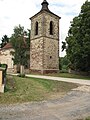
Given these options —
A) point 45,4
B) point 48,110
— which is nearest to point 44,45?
point 45,4

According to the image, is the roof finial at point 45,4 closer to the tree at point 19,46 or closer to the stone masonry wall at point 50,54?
the stone masonry wall at point 50,54

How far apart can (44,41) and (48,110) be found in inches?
1146

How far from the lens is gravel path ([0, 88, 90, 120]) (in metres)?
8.15

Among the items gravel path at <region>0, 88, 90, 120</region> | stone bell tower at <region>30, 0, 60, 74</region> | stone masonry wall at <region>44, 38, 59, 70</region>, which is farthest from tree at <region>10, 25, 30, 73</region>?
gravel path at <region>0, 88, 90, 120</region>

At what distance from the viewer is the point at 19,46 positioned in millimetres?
44344

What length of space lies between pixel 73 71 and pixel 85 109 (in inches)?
1161

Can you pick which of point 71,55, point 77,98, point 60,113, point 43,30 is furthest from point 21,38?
point 60,113

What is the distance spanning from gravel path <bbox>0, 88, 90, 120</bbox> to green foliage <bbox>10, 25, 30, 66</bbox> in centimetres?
3323

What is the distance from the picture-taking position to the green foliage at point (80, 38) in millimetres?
26656

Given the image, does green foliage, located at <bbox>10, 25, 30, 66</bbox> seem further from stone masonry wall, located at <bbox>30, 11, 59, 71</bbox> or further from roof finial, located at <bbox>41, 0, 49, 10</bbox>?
roof finial, located at <bbox>41, 0, 49, 10</bbox>

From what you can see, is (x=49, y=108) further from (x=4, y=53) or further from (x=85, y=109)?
(x=4, y=53)

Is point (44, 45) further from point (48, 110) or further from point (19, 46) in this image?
point (48, 110)

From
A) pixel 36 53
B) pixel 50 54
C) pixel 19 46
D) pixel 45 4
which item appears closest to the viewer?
pixel 50 54

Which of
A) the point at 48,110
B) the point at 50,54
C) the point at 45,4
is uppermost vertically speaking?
the point at 45,4
